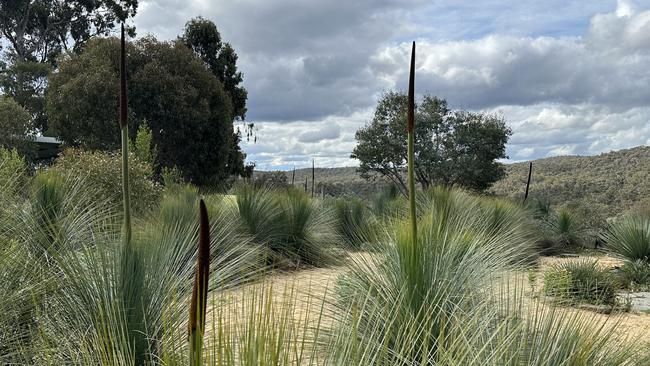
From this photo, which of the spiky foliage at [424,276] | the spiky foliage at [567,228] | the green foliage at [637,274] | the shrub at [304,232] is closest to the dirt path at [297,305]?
the spiky foliage at [424,276]

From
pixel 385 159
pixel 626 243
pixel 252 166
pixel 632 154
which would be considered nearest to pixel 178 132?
pixel 252 166

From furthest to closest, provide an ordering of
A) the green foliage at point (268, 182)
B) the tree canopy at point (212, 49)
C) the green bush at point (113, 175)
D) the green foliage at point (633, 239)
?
the tree canopy at point (212, 49) < the green foliage at point (633, 239) < the green foliage at point (268, 182) < the green bush at point (113, 175)

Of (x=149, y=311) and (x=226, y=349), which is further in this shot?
(x=149, y=311)

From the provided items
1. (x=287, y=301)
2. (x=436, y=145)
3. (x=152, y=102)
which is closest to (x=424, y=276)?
(x=287, y=301)

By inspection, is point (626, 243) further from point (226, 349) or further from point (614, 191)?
point (614, 191)

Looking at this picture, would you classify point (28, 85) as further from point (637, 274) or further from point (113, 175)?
point (637, 274)

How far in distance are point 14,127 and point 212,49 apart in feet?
35.5

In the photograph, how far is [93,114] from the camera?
898 inches

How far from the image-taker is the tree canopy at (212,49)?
30.1 meters

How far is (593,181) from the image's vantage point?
46.3 metres

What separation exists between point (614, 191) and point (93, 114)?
35526 millimetres

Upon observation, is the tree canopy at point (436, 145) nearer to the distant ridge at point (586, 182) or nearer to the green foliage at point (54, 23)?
the distant ridge at point (586, 182)

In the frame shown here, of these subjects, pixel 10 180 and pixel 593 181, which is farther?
pixel 593 181

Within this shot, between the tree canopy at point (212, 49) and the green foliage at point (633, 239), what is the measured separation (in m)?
19.9
